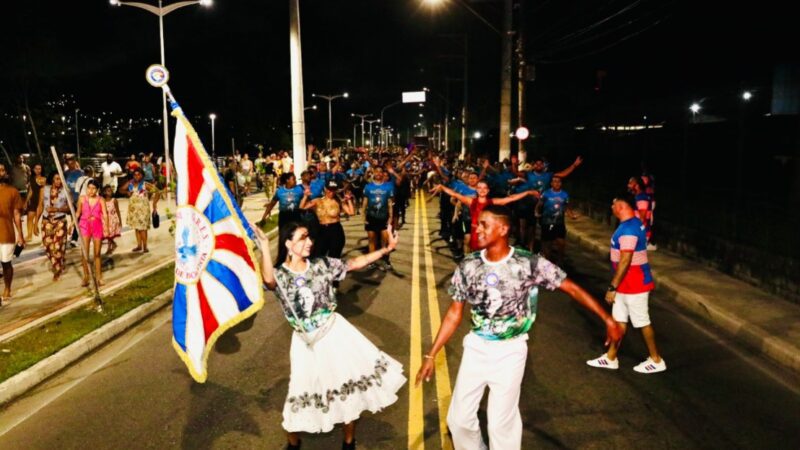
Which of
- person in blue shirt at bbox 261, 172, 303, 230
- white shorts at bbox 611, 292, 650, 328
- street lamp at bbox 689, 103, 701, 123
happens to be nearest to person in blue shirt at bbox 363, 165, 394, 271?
person in blue shirt at bbox 261, 172, 303, 230

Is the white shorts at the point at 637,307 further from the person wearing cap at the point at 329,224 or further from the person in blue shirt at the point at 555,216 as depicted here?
the person in blue shirt at the point at 555,216

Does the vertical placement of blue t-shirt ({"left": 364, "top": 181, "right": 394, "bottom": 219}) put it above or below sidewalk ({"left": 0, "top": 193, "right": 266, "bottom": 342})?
above

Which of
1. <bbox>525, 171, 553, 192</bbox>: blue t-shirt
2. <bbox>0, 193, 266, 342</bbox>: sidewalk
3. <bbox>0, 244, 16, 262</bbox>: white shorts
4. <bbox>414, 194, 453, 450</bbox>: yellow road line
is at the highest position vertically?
<bbox>525, 171, 553, 192</bbox>: blue t-shirt

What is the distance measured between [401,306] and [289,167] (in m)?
19.0

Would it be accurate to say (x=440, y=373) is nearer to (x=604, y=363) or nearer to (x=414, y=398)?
(x=414, y=398)

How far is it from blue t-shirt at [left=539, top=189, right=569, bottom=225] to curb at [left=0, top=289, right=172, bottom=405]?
648 cm

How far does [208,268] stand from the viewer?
4336mm

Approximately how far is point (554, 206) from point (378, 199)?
304 centimetres

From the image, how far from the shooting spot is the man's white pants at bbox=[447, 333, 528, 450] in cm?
384

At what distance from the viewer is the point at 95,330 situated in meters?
7.52

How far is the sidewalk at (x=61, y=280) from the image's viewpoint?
27.7 feet

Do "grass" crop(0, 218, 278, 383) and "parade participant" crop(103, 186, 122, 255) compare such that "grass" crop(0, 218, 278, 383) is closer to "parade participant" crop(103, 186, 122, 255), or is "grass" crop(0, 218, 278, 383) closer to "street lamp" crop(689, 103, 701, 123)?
"parade participant" crop(103, 186, 122, 255)

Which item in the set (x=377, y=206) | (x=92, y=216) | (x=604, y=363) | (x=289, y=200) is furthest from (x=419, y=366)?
(x=92, y=216)

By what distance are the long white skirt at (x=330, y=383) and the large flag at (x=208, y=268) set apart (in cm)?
51
